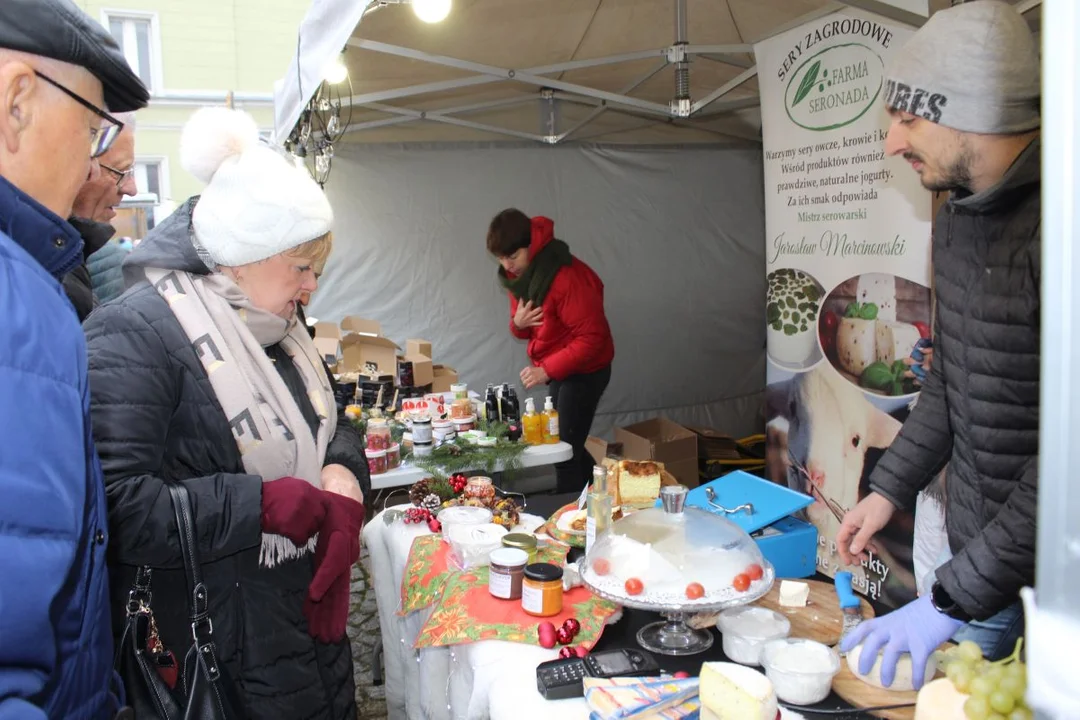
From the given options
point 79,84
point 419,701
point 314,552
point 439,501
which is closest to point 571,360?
point 439,501

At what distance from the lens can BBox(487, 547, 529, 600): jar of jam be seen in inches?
70.7

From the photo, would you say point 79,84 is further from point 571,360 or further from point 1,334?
point 571,360

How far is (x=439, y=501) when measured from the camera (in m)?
2.58

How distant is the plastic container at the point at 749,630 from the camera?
4.84ft

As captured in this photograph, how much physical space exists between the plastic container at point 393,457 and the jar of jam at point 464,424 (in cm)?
35

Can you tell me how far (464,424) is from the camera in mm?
3691

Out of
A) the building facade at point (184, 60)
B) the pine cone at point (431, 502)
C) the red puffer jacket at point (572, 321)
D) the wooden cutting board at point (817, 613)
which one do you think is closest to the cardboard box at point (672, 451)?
the red puffer jacket at point (572, 321)

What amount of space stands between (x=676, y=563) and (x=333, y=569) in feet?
2.36

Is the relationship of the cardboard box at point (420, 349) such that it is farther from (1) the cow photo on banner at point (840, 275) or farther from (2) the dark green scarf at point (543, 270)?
(1) the cow photo on banner at point (840, 275)

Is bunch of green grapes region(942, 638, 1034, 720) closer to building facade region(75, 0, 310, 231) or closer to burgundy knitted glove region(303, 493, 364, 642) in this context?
burgundy knitted glove region(303, 493, 364, 642)

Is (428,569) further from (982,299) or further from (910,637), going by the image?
(982,299)

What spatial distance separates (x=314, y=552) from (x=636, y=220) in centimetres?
539

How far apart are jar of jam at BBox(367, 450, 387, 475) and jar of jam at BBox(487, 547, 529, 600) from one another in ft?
5.01

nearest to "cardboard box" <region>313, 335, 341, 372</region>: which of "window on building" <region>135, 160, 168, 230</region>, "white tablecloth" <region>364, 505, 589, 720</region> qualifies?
"white tablecloth" <region>364, 505, 589, 720</region>
